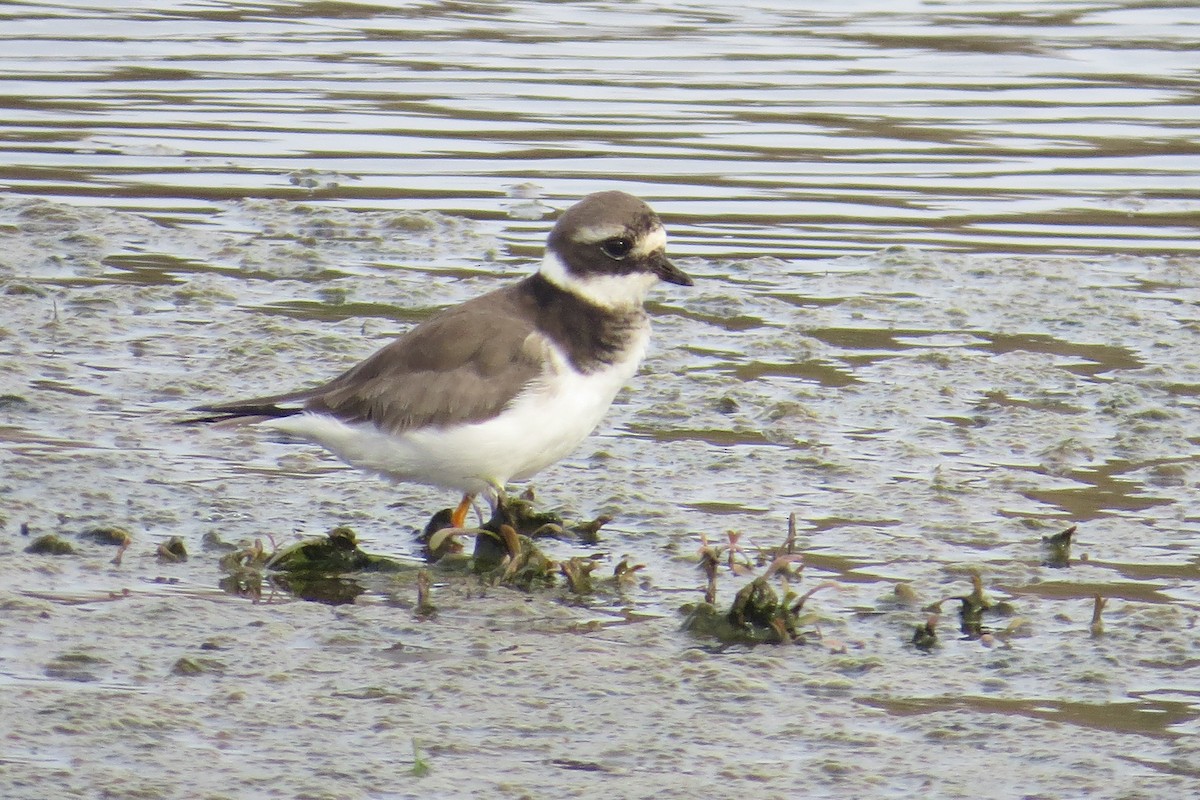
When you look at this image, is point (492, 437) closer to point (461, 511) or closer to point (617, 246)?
point (461, 511)

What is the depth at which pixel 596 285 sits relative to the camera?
18.3ft

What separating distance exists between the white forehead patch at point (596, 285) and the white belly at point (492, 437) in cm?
16

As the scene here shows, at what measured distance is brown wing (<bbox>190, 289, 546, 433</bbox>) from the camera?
5.34 m

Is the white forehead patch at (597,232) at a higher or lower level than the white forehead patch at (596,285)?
higher

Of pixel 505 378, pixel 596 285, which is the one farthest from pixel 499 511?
pixel 596 285

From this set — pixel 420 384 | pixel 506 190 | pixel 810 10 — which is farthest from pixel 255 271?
pixel 810 10

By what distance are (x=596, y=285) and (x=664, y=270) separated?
0.26 meters

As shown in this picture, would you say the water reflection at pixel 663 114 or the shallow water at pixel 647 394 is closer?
the shallow water at pixel 647 394

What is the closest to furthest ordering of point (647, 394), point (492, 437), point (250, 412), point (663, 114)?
point (492, 437)
point (250, 412)
point (647, 394)
point (663, 114)

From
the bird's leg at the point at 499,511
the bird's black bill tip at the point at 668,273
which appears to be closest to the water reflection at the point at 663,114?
the bird's black bill tip at the point at 668,273

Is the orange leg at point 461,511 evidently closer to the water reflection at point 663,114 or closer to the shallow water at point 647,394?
the shallow water at point 647,394

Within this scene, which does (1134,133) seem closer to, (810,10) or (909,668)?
(810,10)

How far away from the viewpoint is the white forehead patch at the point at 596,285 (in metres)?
5.57

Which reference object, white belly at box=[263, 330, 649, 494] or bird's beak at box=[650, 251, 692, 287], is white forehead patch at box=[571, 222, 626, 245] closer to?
bird's beak at box=[650, 251, 692, 287]
